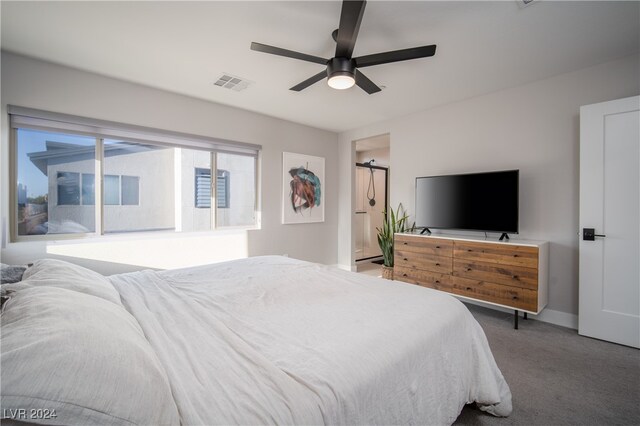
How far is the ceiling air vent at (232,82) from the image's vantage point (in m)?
2.93

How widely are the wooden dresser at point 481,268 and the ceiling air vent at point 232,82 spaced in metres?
2.64

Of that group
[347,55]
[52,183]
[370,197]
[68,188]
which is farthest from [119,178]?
[370,197]

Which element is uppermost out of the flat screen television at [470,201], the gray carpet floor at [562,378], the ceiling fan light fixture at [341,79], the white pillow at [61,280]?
the ceiling fan light fixture at [341,79]

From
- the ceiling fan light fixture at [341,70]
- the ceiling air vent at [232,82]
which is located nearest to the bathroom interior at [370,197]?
the ceiling air vent at [232,82]

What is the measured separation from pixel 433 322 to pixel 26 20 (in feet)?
11.3

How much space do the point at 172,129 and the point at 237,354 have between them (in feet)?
10.5

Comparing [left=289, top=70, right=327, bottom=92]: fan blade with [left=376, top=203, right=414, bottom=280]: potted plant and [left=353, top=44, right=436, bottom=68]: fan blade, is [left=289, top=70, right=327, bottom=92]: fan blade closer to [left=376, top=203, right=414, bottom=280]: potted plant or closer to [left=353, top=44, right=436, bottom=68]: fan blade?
[left=353, top=44, right=436, bottom=68]: fan blade

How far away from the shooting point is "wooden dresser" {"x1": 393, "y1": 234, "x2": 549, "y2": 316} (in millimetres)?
2645

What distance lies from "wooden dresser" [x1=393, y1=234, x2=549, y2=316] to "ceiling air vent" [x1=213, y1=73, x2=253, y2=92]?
2.64m

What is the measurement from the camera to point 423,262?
11.2 feet

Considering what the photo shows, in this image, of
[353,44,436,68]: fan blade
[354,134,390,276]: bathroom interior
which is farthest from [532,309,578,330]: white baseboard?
[354,134,390,276]: bathroom interior

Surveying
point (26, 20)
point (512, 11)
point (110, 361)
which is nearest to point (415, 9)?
point (512, 11)

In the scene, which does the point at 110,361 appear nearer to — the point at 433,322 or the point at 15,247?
the point at 433,322

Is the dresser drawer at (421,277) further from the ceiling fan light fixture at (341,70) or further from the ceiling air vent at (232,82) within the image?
the ceiling air vent at (232,82)
